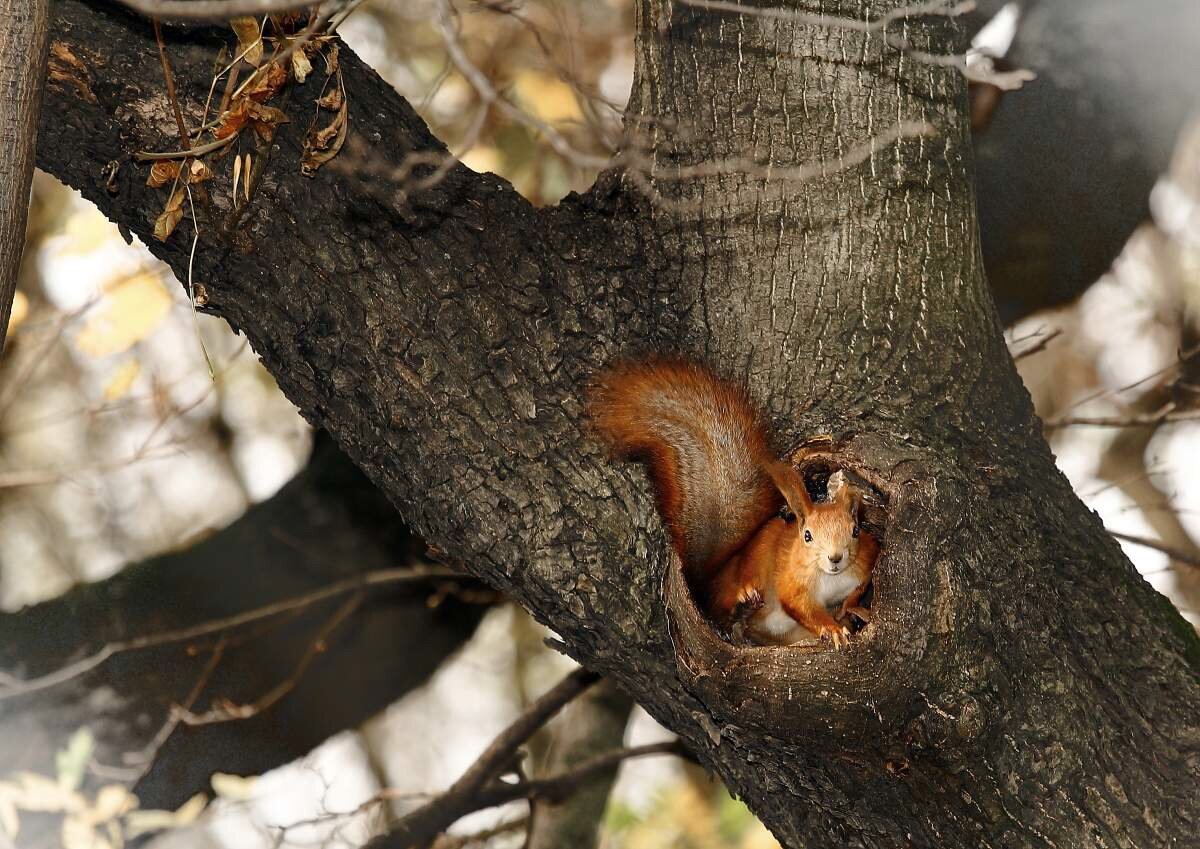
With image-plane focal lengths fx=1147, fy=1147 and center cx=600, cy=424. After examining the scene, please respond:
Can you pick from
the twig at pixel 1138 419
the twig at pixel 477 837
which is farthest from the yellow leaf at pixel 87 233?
the twig at pixel 1138 419

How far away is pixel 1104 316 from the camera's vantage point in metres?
→ 2.43

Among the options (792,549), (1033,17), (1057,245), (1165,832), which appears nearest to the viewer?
(1165,832)

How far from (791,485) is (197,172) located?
74 cm

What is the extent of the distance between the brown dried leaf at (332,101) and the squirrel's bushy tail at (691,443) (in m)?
0.44

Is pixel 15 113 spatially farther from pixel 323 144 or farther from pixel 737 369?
pixel 737 369

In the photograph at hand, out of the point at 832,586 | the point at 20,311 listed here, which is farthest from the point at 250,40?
the point at 20,311

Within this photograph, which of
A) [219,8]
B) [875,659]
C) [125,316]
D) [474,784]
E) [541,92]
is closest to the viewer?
[219,8]

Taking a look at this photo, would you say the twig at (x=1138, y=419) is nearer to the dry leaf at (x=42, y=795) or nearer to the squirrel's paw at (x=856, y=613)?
the squirrel's paw at (x=856, y=613)

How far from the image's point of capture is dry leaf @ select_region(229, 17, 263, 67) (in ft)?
4.17

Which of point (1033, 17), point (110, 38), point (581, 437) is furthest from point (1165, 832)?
point (1033, 17)

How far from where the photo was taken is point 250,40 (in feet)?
4.21

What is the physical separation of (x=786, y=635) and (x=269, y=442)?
1487mm

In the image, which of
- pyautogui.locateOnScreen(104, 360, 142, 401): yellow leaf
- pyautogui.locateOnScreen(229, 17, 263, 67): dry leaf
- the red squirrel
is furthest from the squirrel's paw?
pyautogui.locateOnScreen(104, 360, 142, 401): yellow leaf

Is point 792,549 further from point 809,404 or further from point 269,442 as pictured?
point 269,442
